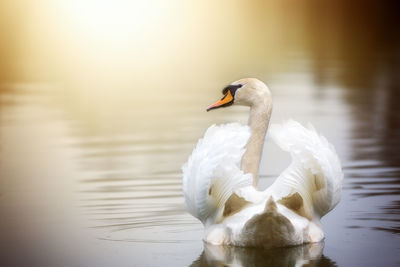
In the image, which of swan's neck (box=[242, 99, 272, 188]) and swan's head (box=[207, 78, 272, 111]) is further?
swan's head (box=[207, 78, 272, 111])

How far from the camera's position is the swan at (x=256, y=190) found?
7498 mm

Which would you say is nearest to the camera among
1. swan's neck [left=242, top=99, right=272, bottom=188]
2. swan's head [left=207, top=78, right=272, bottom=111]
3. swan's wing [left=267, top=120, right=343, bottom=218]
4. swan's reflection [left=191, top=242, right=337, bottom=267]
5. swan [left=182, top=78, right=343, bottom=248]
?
swan's reflection [left=191, top=242, right=337, bottom=267]

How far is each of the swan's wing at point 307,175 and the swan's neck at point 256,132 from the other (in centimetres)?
49

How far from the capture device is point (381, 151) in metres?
12.5

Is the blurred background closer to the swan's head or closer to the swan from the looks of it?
the swan

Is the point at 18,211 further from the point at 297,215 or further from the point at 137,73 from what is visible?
the point at 137,73

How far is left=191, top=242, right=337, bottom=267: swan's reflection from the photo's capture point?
24.1 ft

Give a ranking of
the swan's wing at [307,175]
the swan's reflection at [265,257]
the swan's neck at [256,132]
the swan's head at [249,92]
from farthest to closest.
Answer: the swan's head at [249,92] → the swan's neck at [256,132] → the swan's wing at [307,175] → the swan's reflection at [265,257]

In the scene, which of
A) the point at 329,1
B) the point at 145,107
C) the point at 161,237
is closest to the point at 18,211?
the point at 161,237

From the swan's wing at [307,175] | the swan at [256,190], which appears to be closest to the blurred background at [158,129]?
the swan at [256,190]

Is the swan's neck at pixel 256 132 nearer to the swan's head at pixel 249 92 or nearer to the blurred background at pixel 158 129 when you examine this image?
the swan's head at pixel 249 92

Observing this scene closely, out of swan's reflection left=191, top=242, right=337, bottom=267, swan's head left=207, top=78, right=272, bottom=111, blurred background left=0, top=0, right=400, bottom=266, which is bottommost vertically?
blurred background left=0, top=0, right=400, bottom=266

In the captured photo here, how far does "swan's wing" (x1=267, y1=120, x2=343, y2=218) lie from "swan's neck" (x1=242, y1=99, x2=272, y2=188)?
0.49 m

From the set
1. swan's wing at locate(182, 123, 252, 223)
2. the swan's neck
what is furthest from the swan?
the swan's neck
